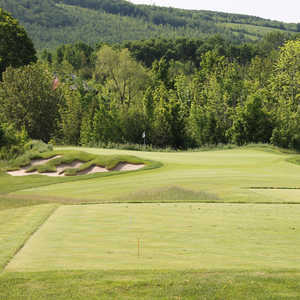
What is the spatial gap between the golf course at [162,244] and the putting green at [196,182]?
12cm

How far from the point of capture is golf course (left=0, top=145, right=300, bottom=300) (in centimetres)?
769

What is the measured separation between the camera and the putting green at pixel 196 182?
22.8 meters

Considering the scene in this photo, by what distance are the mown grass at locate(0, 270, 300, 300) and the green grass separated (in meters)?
1.39

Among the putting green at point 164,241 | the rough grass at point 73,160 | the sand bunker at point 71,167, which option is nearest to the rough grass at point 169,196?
the putting green at point 164,241

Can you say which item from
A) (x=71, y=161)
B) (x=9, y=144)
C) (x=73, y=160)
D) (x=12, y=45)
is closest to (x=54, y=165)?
(x=71, y=161)

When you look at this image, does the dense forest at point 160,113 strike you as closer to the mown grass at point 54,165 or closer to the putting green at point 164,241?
the mown grass at point 54,165

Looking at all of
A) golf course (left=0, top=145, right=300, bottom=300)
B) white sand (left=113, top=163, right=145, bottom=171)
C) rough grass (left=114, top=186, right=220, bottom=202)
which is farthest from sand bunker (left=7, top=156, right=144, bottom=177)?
rough grass (left=114, top=186, right=220, bottom=202)

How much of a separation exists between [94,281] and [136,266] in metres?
1.12

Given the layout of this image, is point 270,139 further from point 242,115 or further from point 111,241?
point 111,241

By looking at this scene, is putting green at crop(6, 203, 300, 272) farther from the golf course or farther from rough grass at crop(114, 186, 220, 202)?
rough grass at crop(114, 186, 220, 202)

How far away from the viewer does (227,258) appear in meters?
9.51

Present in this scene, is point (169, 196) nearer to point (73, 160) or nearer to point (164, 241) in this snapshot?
point (164, 241)

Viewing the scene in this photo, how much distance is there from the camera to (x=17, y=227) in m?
13.5

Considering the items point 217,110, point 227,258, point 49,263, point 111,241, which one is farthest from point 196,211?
point 217,110
